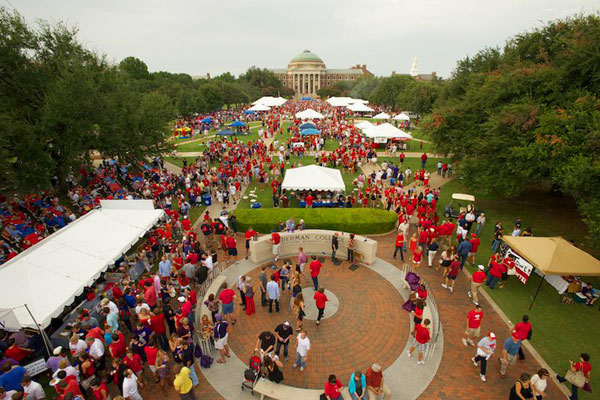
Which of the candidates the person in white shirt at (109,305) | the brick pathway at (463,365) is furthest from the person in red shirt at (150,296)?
the brick pathway at (463,365)

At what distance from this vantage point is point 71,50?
18719 millimetres

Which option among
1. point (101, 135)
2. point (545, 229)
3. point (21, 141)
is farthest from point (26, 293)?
point (545, 229)

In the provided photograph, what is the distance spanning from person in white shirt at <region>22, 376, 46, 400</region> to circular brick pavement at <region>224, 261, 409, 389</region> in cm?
414

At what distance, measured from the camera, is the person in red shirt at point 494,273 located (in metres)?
10.2

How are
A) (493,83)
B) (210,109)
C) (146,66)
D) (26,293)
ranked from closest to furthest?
(26,293) < (493,83) < (210,109) < (146,66)

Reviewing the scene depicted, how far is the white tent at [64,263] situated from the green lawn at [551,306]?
13172 mm

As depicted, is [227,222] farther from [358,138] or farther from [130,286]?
[358,138]

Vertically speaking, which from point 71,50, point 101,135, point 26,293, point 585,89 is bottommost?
point 26,293

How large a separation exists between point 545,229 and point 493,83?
27.2ft

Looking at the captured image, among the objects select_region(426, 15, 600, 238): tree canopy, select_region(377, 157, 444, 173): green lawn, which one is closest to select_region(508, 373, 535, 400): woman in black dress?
select_region(426, 15, 600, 238): tree canopy

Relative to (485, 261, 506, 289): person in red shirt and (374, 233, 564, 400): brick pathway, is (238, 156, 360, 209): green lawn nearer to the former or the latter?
(374, 233, 564, 400): brick pathway

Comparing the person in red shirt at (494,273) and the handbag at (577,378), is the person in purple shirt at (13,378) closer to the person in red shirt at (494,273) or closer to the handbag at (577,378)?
the handbag at (577,378)

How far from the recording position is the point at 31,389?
19.7 ft

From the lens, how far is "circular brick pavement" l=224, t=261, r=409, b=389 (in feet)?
24.7
